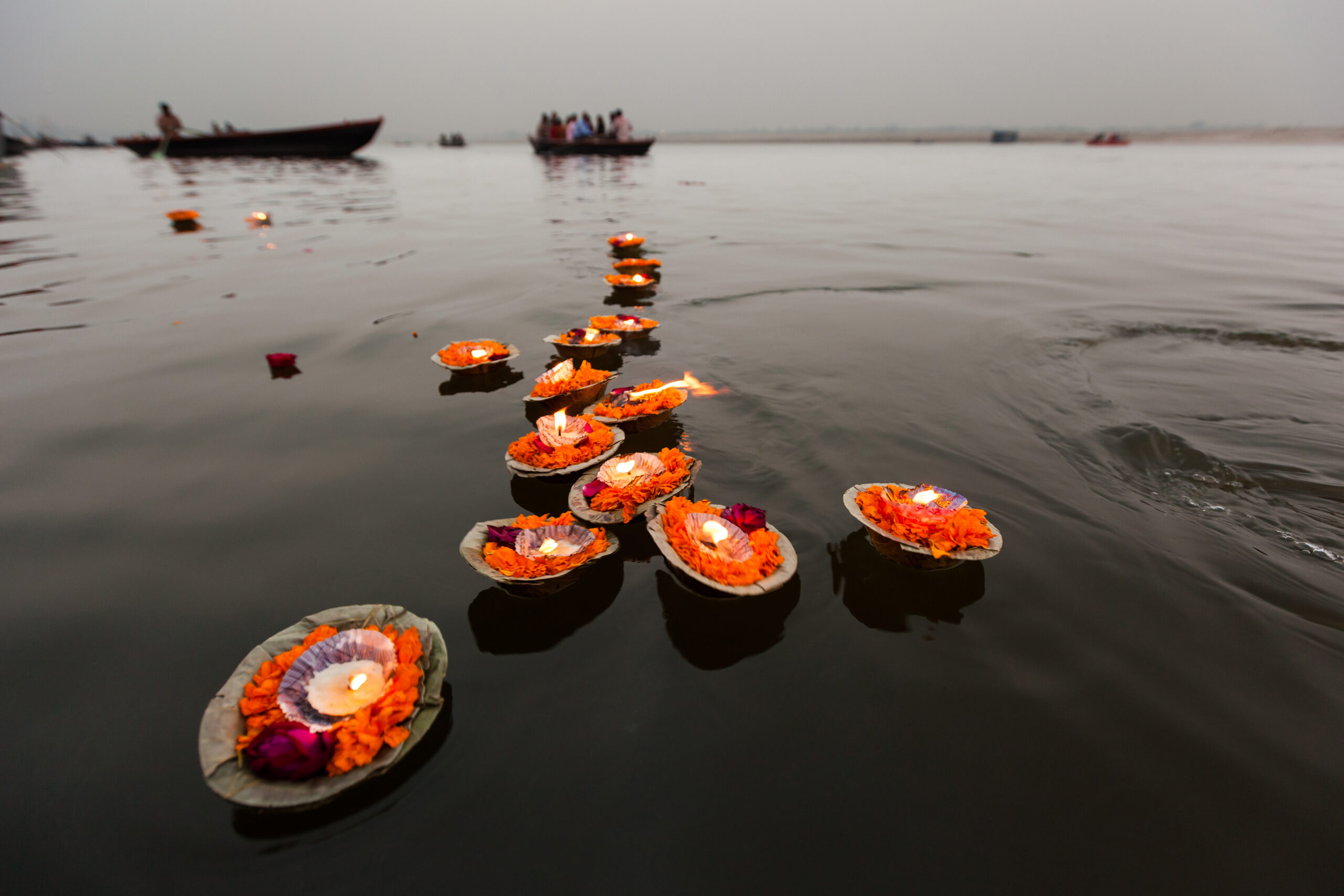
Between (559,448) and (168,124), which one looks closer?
(559,448)

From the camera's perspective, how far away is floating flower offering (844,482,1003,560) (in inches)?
115

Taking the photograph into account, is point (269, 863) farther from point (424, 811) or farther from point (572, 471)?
point (572, 471)

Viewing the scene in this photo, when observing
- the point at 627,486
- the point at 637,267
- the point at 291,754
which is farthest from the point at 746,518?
the point at 637,267

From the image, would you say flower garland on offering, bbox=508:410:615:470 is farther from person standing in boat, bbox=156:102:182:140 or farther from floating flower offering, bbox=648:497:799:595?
person standing in boat, bbox=156:102:182:140

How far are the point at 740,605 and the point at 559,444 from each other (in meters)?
1.66

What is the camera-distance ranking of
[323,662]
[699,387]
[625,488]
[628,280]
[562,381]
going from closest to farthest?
[323,662] → [625,488] → [562,381] → [699,387] → [628,280]

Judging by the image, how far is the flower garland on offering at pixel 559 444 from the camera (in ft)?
12.4

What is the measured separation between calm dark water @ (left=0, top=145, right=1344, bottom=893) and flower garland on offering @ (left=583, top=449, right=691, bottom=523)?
382mm

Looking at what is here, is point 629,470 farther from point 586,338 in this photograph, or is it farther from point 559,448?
point 586,338

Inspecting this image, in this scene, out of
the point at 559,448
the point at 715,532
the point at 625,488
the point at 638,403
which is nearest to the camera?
the point at 715,532

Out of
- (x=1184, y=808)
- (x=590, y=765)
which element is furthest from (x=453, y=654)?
(x=1184, y=808)

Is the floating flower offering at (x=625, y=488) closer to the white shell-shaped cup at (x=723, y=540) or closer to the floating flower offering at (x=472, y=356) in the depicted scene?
the white shell-shaped cup at (x=723, y=540)

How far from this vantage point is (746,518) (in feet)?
10.3

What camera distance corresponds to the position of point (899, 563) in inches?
131
